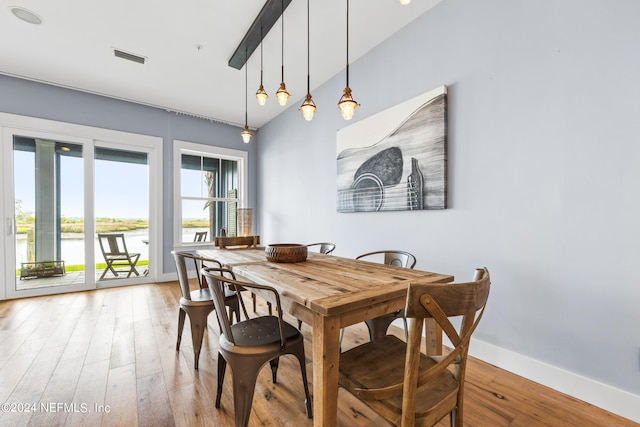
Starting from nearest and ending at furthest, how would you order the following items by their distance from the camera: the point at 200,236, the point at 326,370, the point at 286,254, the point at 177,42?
the point at 326,370 → the point at 286,254 → the point at 177,42 → the point at 200,236

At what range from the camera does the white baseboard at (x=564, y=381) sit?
1456 mm

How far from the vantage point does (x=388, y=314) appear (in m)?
1.78

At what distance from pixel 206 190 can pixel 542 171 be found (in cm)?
494

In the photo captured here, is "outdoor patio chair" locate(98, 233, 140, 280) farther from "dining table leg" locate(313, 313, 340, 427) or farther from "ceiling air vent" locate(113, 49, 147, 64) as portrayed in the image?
"dining table leg" locate(313, 313, 340, 427)

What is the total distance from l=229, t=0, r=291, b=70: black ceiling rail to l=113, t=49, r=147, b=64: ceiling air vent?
1051 millimetres

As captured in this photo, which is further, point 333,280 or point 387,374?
point 333,280

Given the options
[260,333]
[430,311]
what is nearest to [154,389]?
[260,333]

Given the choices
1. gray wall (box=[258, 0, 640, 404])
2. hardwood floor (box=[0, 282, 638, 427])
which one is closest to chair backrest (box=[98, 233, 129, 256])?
hardwood floor (box=[0, 282, 638, 427])

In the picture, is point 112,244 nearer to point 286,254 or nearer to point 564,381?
point 286,254

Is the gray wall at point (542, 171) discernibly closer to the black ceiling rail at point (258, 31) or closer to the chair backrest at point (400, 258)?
the chair backrest at point (400, 258)

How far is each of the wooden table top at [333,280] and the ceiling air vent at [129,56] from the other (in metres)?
2.98

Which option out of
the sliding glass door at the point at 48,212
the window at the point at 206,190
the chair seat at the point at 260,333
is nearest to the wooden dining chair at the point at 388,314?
the chair seat at the point at 260,333

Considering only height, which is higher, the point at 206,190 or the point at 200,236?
the point at 206,190

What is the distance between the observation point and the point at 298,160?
426 cm
